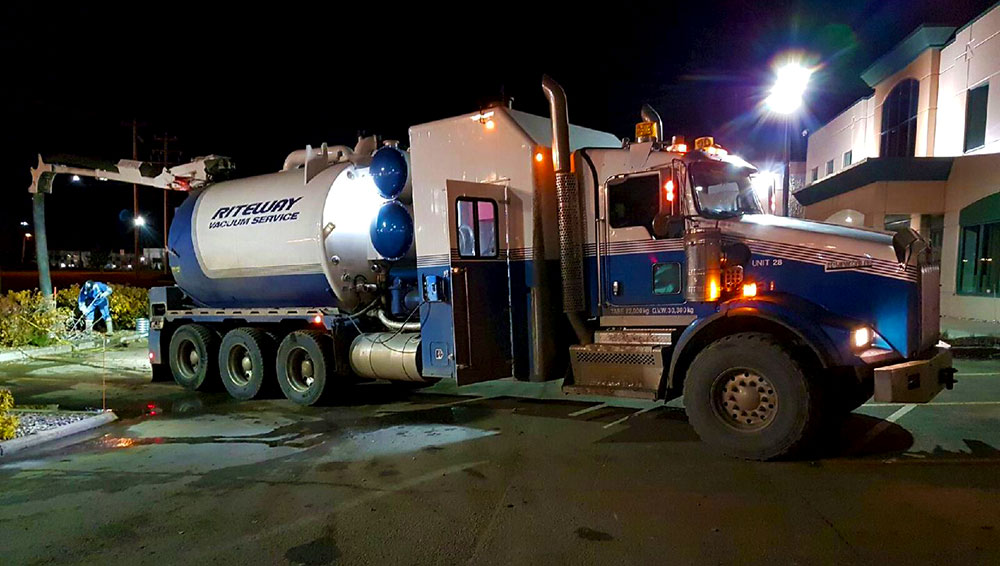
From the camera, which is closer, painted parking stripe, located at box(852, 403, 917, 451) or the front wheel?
the front wheel

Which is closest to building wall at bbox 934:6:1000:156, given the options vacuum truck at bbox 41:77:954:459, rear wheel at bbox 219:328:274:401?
vacuum truck at bbox 41:77:954:459

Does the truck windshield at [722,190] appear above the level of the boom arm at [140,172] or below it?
below

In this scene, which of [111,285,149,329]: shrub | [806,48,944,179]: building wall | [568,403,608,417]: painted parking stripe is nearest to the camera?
[568,403,608,417]: painted parking stripe

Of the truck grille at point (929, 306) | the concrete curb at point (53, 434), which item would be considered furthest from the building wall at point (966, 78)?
the concrete curb at point (53, 434)

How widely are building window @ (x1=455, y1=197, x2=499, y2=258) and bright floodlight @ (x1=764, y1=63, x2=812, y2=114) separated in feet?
24.6

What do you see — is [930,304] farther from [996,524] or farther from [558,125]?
[558,125]

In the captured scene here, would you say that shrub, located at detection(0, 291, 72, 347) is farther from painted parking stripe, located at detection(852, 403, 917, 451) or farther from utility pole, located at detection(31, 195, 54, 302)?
painted parking stripe, located at detection(852, 403, 917, 451)

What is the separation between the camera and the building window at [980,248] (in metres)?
15.5

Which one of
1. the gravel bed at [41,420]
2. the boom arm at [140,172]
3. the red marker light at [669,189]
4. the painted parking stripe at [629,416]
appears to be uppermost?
the boom arm at [140,172]

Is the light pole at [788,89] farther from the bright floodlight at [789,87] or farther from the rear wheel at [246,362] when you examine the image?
the rear wheel at [246,362]

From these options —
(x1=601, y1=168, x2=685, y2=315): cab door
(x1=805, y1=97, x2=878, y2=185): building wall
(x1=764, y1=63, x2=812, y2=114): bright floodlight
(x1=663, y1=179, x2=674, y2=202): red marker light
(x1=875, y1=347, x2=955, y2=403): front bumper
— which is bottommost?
(x1=875, y1=347, x2=955, y2=403): front bumper

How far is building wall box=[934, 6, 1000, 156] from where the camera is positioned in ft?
53.1

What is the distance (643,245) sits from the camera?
22.9ft

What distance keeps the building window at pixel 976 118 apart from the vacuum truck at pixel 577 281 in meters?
13.7
